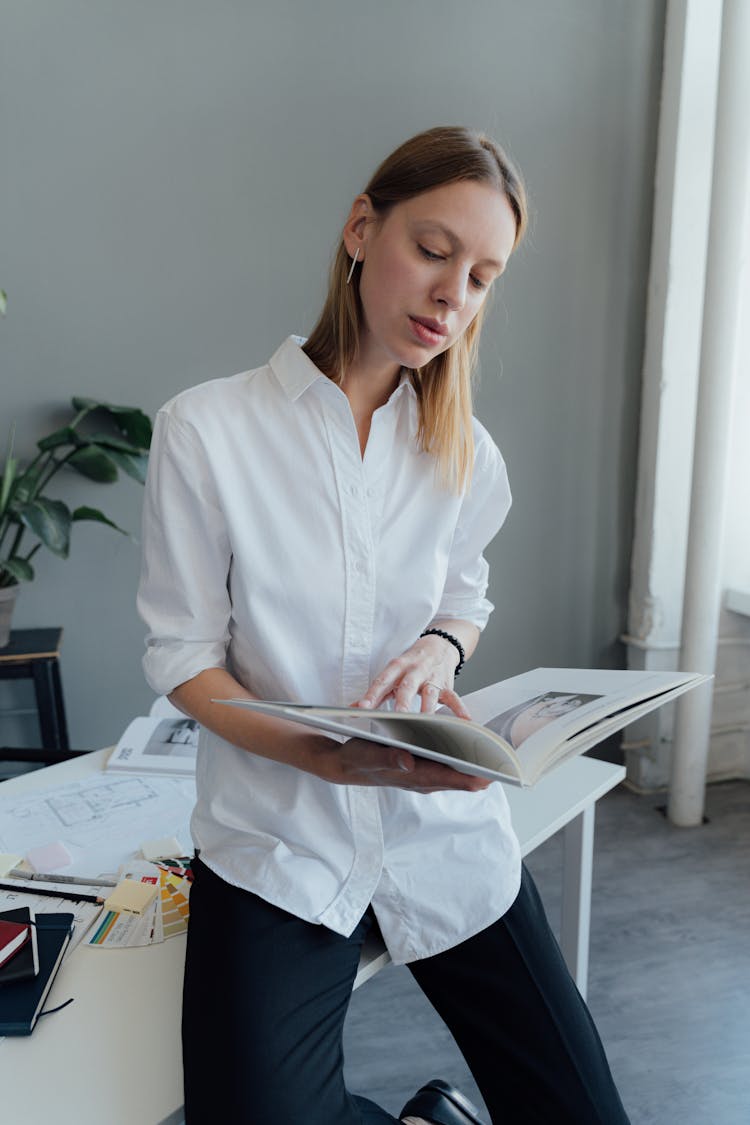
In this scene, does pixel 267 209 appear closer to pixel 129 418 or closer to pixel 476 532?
pixel 129 418

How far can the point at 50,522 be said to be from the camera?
194 centimetres

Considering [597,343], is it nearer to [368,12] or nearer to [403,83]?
[403,83]

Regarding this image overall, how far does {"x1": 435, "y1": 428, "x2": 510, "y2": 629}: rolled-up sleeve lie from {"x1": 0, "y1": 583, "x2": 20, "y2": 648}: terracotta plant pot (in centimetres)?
127

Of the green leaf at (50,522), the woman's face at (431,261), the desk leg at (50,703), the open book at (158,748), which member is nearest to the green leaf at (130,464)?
the green leaf at (50,522)

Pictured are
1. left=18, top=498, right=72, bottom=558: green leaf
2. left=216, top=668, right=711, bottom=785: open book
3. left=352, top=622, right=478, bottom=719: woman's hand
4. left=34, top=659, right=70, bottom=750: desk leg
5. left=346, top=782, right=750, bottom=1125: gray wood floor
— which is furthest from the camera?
left=34, top=659, right=70, bottom=750: desk leg

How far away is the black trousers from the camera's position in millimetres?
819

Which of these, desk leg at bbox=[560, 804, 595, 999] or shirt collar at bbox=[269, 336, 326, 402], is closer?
shirt collar at bbox=[269, 336, 326, 402]

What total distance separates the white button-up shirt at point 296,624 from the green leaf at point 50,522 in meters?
0.97

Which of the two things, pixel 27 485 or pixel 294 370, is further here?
pixel 27 485

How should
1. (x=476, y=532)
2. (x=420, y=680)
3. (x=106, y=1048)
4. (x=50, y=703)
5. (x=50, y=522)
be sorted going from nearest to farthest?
(x=106, y=1048)
(x=420, y=680)
(x=476, y=532)
(x=50, y=522)
(x=50, y=703)

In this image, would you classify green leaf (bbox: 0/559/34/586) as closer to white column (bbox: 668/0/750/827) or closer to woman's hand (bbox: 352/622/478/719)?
woman's hand (bbox: 352/622/478/719)

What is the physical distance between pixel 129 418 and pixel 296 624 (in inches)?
52.8

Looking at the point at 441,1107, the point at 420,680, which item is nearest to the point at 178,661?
the point at 420,680

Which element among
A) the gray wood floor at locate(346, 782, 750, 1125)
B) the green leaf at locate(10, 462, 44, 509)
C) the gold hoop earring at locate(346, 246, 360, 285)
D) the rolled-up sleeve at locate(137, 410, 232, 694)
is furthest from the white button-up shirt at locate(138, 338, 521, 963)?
the green leaf at locate(10, 462, 44, 509)
